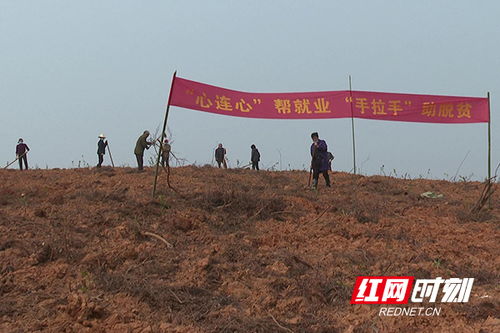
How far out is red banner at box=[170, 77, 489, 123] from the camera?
31.7 ft

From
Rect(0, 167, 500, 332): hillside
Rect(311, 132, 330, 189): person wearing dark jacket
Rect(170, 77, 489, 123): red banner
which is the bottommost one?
Rect(0, 167, 500, 332): hillside

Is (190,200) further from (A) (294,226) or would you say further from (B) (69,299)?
(B) (69,299)

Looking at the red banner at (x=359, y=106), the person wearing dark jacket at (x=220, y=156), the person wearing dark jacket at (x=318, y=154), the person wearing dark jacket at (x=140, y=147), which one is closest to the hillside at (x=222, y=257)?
the person wearing dark jacket at (x=318, y=154)

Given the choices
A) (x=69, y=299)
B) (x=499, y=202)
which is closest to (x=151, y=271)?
(x=69, y=299)

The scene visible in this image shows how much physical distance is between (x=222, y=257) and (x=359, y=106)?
595cm

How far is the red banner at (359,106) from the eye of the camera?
9664mm

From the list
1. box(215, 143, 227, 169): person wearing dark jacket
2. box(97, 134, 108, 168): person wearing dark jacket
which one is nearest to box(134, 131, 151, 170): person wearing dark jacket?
box(97, 134, 108, 168): person wearing dark jacket

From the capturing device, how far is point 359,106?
35.9ft

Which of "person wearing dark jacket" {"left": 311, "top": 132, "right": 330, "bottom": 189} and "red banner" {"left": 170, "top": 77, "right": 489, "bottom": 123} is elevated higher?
"red banner" {"left": 170, "top": 77, "right": 489, "bottom": 123}

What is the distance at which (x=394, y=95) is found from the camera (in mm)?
10734

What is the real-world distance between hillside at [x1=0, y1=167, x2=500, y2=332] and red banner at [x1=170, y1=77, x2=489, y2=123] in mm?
1811

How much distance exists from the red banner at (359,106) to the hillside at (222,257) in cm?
181

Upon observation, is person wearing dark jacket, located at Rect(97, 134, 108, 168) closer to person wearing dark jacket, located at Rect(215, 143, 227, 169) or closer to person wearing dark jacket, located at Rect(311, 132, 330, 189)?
person wearing dark jacket, located at Rect(215, 143, 227, 169)

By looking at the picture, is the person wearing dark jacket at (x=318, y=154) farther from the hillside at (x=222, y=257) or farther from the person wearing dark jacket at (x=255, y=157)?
the person wearing dark jacket at (x=255, y=157)
